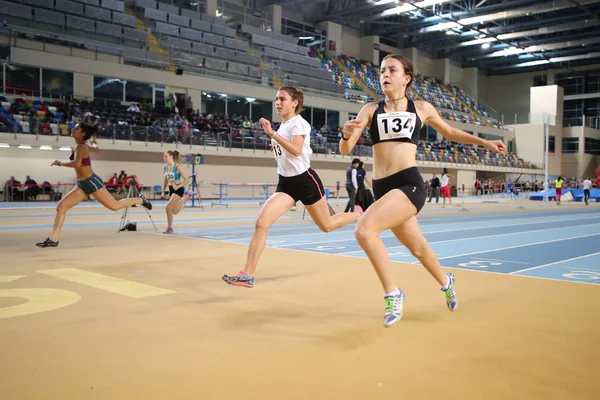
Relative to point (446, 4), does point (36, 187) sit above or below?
below

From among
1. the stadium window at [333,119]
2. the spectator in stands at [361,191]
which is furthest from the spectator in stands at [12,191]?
the stadium window at [333,119]

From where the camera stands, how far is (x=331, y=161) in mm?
39938

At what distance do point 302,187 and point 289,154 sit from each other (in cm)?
39

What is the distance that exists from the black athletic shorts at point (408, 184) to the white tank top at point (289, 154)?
145 centimetres

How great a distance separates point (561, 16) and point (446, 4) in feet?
34.1

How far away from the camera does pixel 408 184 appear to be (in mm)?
4871

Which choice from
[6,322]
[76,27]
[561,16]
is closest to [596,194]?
[561,16]

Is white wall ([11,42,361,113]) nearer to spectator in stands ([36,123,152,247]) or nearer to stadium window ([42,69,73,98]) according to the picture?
stadium window ([42,69,73,98])

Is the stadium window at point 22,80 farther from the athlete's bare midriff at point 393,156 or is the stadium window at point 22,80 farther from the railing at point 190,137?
the athlete's bare midriff at point 393,156

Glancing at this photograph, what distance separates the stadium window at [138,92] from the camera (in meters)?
33.4

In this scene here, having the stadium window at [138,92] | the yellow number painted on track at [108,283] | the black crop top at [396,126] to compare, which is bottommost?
the yellow number painted on track at [108,283]

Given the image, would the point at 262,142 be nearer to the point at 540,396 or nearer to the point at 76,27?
the point at 76,27

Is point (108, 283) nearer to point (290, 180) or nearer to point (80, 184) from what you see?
point (290, 180)

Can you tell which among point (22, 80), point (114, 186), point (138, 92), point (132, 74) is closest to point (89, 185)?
point (114, 186)
